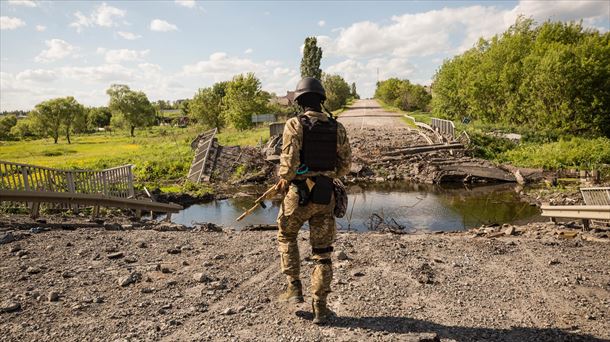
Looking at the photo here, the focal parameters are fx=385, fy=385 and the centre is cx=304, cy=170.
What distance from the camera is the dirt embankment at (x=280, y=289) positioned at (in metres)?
4.04

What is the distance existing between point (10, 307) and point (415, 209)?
1307cm

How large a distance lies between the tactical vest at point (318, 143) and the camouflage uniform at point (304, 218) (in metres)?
0.06

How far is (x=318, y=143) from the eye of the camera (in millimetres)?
4195

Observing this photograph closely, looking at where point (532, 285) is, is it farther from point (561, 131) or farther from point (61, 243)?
point (561, 131)

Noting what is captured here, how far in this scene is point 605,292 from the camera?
4844mm

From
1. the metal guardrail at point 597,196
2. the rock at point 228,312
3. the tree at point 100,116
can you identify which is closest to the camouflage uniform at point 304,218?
the rock at point 228,312

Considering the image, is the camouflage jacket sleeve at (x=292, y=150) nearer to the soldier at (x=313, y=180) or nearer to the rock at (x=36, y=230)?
the soldier at (x=313, y=180)

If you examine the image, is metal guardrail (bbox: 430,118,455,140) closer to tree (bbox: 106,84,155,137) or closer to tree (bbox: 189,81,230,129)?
tree (bbox: 189,81,230,129)

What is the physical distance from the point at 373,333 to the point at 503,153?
2282 centimetres

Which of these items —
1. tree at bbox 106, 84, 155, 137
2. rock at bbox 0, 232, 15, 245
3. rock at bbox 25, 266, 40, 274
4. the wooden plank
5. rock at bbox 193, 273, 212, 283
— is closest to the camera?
rock at bbox 193, 273, 212, 283

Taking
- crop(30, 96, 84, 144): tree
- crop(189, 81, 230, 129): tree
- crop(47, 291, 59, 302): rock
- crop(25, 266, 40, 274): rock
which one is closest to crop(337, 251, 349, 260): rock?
crop(47, 291, 59, 302): rock

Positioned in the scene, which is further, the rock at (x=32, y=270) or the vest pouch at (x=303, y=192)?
the rock at (x=32, y=270)

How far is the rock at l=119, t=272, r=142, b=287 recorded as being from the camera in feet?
17.0

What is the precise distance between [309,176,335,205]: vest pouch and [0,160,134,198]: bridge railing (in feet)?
24.2
